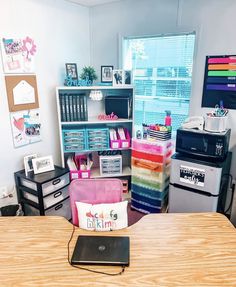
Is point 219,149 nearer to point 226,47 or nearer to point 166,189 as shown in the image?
point 166,189

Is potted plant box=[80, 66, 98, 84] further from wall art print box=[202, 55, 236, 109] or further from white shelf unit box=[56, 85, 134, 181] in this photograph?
wall art print box=[202, 55, 236, 109]

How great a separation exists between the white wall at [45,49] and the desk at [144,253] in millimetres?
1056

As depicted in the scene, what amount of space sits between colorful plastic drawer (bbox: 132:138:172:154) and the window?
483mm

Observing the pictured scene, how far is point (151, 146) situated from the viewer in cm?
Answer: 249

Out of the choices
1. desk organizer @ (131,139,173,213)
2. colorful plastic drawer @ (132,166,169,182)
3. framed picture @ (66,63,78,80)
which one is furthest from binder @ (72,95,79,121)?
colorful plastic drawer @ (132,166,169,182)

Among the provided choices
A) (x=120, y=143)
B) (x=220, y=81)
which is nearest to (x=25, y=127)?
(x=120, y=143)

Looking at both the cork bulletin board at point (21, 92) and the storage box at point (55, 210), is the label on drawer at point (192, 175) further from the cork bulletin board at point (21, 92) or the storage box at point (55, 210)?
the cork bulletin board at point (21, 92)

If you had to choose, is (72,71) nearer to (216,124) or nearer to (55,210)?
(55,210)

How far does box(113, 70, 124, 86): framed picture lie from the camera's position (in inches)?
Result: 106

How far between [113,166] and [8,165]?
1.19 meters

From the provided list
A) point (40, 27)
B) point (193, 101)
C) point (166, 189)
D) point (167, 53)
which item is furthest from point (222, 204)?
point (40, 27)

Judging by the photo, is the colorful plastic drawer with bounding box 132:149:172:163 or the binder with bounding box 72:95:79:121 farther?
the binder with bounding box 72:95:79:121

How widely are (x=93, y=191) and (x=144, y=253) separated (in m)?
0.51

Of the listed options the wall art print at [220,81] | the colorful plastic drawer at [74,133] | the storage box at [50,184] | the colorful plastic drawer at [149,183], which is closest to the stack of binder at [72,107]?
the colorful plastic drawer at [74,133]
